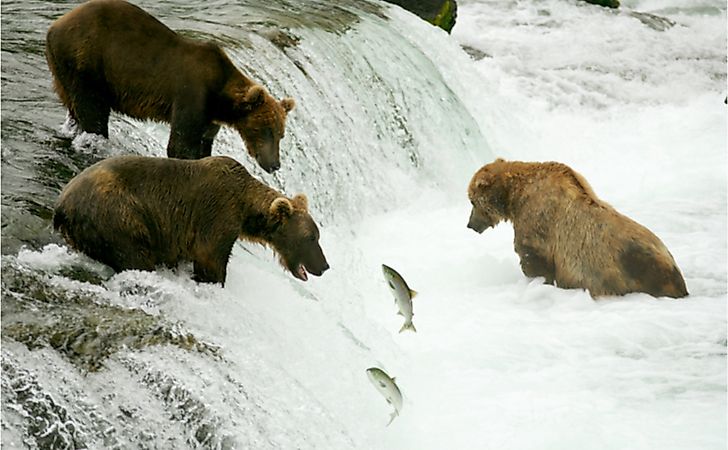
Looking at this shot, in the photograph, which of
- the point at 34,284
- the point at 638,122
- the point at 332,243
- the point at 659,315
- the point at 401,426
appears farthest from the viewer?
the point at 638,122

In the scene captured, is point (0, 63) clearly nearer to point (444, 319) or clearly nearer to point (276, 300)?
point (276, 300)

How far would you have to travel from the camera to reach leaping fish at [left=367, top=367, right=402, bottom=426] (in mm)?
4395

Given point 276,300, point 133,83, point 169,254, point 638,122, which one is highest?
point 133,83

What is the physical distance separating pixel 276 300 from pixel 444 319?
1.84 m

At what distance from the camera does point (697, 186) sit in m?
9.87

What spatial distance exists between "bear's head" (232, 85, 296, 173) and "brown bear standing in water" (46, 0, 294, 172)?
0.01 metres

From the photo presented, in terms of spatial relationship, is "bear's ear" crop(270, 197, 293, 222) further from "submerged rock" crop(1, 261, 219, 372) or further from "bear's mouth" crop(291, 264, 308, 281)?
"submerged rock" crop(1, 261, 219, 372)

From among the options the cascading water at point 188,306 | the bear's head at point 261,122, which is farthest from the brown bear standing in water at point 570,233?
the bear's head at point 261,122

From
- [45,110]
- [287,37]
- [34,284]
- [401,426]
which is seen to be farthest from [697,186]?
[34,284]

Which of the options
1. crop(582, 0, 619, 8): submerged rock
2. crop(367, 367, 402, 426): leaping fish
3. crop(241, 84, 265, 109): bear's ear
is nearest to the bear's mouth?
crop(367, 367, 402, 426): leaping fish

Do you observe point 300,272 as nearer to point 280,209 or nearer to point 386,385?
point 280,209

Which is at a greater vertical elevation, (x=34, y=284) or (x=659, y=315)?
(x=34, y=284)

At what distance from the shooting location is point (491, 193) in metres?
7.30

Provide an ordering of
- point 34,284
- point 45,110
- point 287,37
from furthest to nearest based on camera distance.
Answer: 1. point 287,37
2. point 45,110
3. point 34,284
